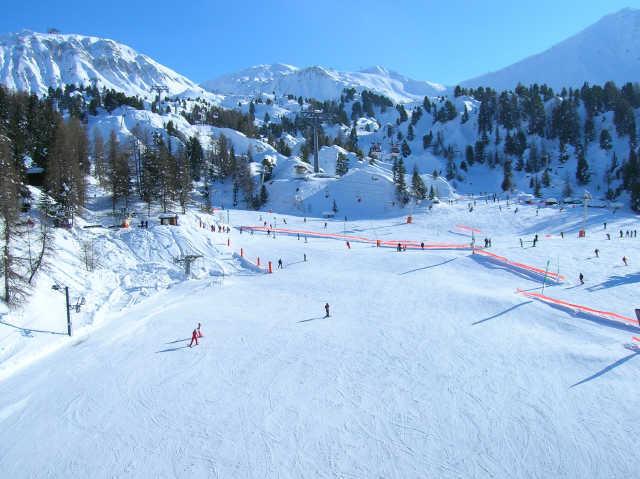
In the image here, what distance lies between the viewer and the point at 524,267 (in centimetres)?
2916

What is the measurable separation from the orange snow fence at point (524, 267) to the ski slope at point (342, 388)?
28.7 inches

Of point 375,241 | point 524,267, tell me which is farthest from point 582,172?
point 524,267

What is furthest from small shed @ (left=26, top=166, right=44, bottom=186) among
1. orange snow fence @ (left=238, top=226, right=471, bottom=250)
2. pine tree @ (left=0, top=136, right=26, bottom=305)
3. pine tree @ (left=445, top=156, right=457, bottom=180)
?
pine tree @ (left=445, top=156, right=457, bottom=180)

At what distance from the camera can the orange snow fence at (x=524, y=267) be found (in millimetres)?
26609

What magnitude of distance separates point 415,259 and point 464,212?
28.1 m

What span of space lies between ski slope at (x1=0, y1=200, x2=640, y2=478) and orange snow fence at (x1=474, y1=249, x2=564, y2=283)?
2.39ft

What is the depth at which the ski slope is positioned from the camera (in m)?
10.5

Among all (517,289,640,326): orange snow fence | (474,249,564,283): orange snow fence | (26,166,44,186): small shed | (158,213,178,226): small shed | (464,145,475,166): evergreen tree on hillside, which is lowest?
(517,289,640,326): orange snow fence

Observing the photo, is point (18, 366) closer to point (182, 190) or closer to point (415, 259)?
point (415, 259)

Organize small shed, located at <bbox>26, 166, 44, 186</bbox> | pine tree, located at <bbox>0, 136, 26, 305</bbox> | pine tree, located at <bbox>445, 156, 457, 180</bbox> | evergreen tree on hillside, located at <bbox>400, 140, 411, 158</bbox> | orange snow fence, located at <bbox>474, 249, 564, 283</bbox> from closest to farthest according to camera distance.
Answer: pine tree, located at <bbox>0, 136, 26, 305</bbox>, orange snow fence, located at <bbox>474, 249, 564, 283</bbox>, small shed, located at <bbox>26, 166, 44, 186</bbox>, pine tree, located at <bbox>445, 156, 457, 180</bbox>, evergreen tree on hillside, located at <bbox>400, 140, 411, 158</bbox>

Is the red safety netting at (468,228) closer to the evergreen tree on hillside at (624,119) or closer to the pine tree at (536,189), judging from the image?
the pine tree at (536,189)

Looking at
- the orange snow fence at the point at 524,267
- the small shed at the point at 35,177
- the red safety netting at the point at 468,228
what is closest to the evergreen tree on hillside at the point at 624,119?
the red safety netting at the point at 468,228

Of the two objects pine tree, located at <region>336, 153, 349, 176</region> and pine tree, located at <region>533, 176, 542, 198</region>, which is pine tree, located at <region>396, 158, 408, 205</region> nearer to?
pine tree, located at <region>336, 153, 349, 176</region>

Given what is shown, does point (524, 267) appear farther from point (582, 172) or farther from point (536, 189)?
point (582, 172)
